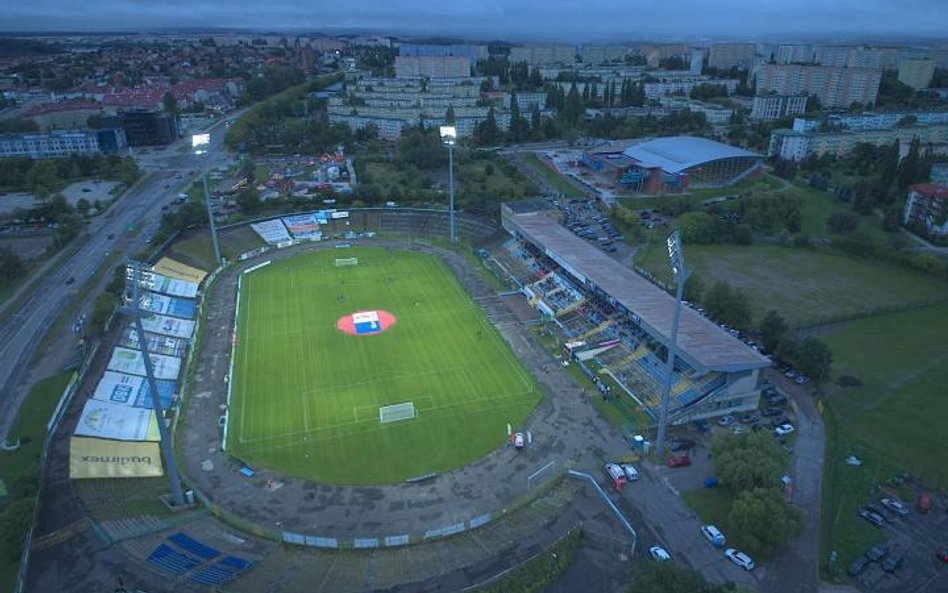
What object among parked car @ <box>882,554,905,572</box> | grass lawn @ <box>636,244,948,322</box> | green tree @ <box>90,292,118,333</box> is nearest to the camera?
parked car @ <box>882,554,905,572</box>

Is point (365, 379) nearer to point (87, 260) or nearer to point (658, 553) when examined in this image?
point (658, 553)

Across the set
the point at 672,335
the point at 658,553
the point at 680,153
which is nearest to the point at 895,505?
the point at 658,553

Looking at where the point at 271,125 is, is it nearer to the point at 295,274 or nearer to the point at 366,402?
the point at 295,274

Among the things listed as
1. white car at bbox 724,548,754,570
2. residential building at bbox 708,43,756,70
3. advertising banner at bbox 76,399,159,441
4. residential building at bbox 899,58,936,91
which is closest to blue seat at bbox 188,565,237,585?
advertising banner at bbox 76,399,159,441

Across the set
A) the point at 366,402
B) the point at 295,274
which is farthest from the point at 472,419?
the point at 295,274

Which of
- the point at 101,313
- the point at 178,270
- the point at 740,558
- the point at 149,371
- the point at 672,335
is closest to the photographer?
the point at 740,558

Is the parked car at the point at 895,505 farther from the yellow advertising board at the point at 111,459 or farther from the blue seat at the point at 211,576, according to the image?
the yellow advertising board at the point at 111,459

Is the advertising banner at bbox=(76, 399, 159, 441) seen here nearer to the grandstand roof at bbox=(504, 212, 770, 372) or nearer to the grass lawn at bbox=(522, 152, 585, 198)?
the grandstand roof at bbox=(504, 212, 770, 372)

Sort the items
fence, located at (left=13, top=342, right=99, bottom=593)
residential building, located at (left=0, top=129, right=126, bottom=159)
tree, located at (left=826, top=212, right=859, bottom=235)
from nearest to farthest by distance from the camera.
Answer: fence, located at (left=13, top=342, right=99, bottom=593) < tree, located at (left=826, top=212, right=859, bottom=235) < residential building, located at (left=0, top=129, right=126, bottom=159)
